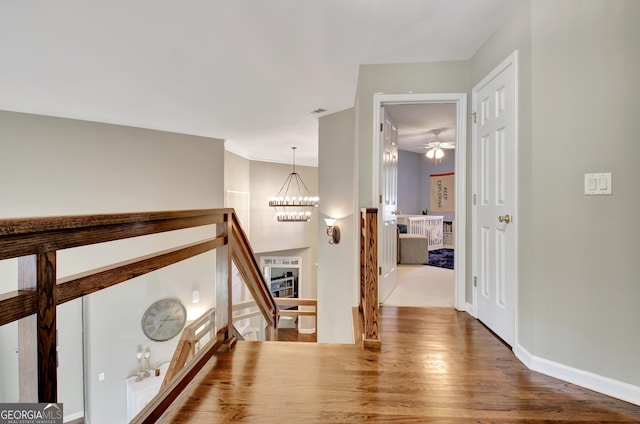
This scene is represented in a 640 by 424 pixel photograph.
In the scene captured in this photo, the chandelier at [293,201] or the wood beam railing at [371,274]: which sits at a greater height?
the chandelier at [293,201]

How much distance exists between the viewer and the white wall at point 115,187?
10.3ft

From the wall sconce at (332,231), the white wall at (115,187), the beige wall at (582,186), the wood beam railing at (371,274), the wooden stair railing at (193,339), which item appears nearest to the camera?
the beige wall at (582,186)

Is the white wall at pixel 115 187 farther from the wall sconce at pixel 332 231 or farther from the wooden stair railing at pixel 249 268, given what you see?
the wall sconce at pixel 332 231

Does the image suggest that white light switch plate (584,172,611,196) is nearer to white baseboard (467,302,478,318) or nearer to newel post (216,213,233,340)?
white baseboard (467,302,478,318)

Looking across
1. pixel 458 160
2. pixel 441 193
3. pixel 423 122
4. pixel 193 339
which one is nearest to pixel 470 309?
pixel 458 160

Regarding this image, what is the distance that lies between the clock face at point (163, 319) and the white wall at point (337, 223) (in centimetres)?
205

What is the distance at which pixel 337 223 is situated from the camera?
4324mm

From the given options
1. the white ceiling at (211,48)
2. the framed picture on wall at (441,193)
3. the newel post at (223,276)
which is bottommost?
the newel post at (223,276)

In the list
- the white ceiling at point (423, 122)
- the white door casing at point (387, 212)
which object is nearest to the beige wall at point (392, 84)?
the white door casing at point (387, 212)

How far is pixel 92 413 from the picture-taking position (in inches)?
80.4

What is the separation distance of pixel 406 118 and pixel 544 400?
13.0 ft

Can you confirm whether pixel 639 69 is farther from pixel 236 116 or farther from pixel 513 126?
pixel 236 116

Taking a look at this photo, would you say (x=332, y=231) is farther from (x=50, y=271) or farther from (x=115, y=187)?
(x=50, y=271)

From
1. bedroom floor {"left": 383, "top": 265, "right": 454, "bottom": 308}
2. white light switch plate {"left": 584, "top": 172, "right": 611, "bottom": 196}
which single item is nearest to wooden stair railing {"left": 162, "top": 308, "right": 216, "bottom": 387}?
bedroom floor {"left": 383, "top": 265, "right": 454, "bottom": 308}
